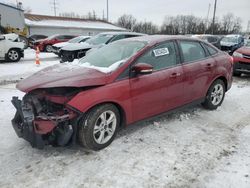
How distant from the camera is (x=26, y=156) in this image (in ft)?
10.8

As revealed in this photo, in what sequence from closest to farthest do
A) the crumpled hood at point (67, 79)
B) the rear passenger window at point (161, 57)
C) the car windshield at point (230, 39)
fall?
1. the crumpled hood at point (67, 79)
2. the rear passenger window at point (161, 57)
3. the car windshield at point (230, 39)

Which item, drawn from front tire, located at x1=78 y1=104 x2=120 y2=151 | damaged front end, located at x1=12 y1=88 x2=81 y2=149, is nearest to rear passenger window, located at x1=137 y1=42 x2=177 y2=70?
front tire, located at x1=78 y1=104 x2=120 y2=151

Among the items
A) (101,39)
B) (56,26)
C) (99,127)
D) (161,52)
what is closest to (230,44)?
(101,39)

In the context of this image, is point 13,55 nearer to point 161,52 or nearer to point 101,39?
point 101,39

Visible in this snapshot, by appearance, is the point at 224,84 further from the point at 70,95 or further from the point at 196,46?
the point at 70,95

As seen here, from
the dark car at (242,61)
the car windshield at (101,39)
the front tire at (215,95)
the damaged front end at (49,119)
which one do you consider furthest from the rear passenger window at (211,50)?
the car windshield at (101,39)

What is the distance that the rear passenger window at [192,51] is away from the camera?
14.6ft

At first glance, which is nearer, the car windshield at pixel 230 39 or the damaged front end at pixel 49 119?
the damaged front end at pixel 49 119

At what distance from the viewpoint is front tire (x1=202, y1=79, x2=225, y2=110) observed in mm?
5035

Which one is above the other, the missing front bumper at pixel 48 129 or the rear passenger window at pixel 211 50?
the rear passenger window at pixel 211 50

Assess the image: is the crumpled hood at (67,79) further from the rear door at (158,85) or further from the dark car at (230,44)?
the dark car at (230,44)

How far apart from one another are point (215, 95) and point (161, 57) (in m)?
1.90

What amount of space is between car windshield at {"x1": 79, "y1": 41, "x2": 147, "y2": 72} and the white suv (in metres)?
9.40

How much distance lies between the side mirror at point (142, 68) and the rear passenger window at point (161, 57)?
19 cm
